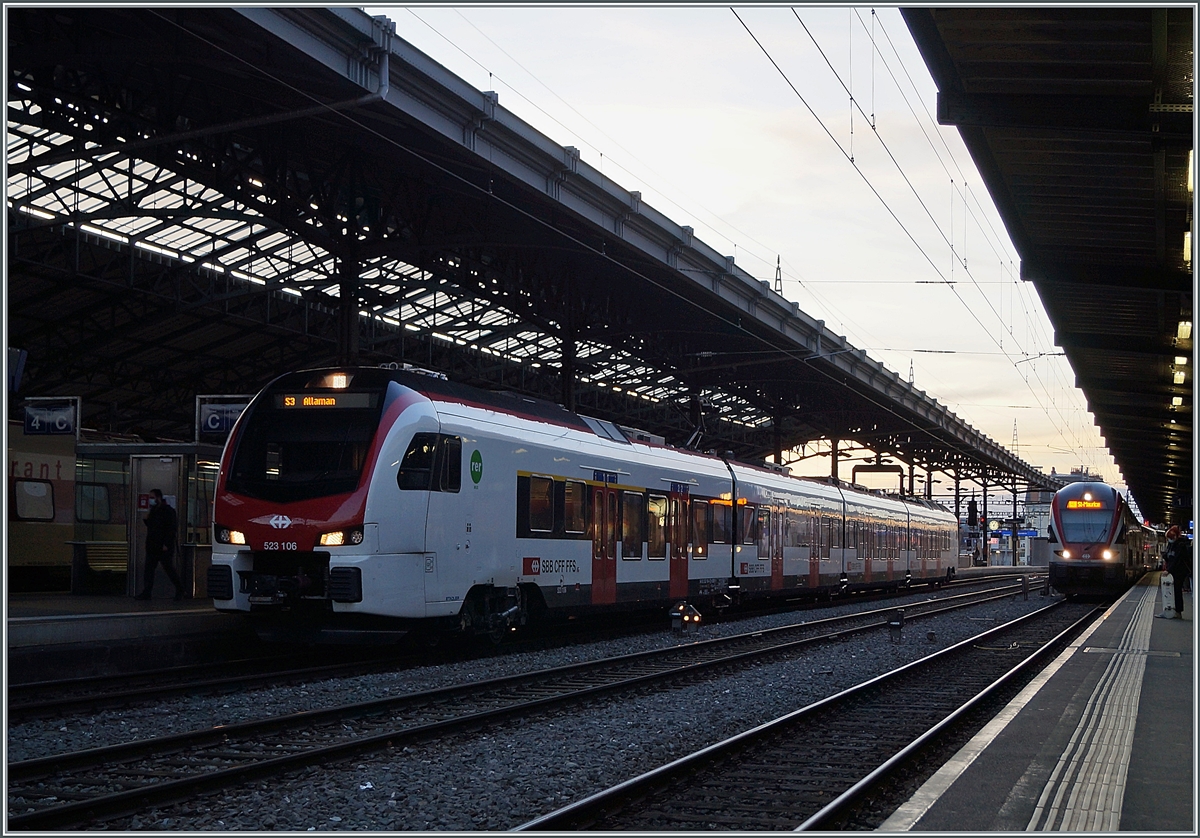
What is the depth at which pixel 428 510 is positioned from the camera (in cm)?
1316

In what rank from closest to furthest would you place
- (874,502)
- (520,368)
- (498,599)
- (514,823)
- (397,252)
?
1. (514,823)
2. (498,599)
3. (397,252)
4. (874,502)
5. (520,368)

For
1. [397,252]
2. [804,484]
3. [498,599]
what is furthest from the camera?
[804,484]

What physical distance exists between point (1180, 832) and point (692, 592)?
14.9m

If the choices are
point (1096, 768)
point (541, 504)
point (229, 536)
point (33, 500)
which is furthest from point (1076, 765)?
point (33, 500)

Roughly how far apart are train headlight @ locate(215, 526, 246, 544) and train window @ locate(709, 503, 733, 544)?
10.5 meters

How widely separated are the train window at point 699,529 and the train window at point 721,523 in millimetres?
350

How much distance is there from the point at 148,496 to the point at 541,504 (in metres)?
6.23

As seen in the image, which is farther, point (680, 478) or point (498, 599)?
point (680, 478)

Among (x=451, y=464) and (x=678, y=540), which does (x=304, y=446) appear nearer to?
(x=451, y=464)

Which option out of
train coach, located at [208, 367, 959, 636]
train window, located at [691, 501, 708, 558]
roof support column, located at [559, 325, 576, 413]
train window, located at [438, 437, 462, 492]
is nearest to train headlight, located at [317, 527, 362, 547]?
train coach, located at [208, 367, 959, 636]

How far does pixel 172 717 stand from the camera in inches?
388

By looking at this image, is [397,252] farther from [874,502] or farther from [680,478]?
[874,502]

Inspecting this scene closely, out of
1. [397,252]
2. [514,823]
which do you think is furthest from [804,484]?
[514,823]

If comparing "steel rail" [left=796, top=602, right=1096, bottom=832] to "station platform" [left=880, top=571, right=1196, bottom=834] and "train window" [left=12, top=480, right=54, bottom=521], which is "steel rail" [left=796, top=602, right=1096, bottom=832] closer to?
"station platform" [left=880, top=571, right=1196, bottom=834]
